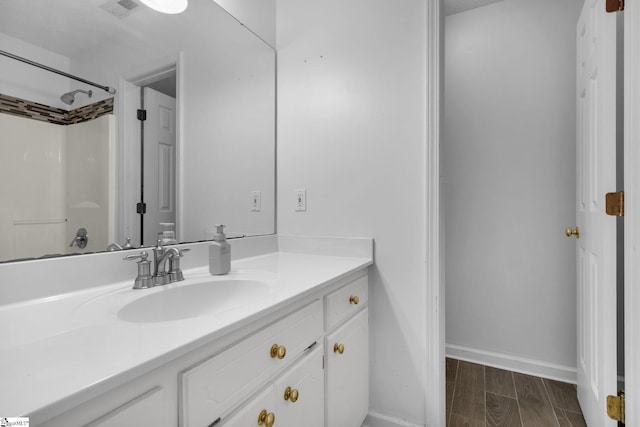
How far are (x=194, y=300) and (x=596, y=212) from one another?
1.59m

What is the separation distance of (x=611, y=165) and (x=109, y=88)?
1775mm

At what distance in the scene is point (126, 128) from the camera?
3.46 ft

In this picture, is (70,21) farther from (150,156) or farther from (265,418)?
(265,418)

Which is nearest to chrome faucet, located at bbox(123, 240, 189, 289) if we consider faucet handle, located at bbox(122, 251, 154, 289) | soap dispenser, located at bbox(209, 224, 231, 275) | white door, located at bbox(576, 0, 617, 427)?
faucet handle, located at bbox(122, 251, 154, 289)

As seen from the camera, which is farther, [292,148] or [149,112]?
[292,148]

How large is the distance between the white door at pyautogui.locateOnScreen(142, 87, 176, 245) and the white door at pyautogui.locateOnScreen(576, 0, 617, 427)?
1.64 metres

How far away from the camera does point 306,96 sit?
63.1 inches

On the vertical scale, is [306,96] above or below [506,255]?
above

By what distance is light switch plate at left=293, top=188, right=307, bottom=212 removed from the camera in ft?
5.24

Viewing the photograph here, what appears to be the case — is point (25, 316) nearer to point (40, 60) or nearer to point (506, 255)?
point (40, 60)

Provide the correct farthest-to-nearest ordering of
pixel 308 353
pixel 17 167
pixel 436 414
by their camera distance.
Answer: pixel 436 414, pixel 308 353, pixel 17 167

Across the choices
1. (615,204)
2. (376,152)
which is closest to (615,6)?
(615,204)

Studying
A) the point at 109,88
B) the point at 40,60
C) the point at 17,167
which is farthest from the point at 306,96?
the point at 17,167

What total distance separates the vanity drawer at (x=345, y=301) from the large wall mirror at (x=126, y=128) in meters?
0.57
